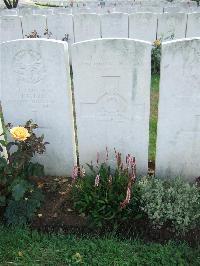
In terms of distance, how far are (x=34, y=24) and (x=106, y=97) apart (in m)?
5.80

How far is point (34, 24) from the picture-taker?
9008 mm

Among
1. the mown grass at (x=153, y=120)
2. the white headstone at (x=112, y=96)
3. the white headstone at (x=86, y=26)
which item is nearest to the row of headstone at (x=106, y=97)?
the white headstone at (x=112, y=96)

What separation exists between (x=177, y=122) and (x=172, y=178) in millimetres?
749

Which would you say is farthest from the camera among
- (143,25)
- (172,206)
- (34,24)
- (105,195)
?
(34,24)

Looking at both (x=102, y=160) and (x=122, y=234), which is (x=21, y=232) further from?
(x=102, y=160)

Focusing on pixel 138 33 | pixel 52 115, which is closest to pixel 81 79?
pixel 52 115

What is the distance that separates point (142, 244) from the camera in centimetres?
355

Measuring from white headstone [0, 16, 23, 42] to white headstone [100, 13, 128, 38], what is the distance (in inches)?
80.8

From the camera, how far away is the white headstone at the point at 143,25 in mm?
8531

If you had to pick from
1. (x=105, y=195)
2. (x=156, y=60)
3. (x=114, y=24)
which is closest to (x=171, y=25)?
(x=156, y=60)

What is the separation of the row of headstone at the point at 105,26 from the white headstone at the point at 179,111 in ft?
17.0

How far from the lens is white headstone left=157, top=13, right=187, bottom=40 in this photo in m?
8.65

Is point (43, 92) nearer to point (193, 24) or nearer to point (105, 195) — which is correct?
point (105, 195)

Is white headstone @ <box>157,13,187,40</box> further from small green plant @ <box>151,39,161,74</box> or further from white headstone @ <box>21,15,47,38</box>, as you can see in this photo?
white headstone @ <box>21,15,47,38</box>
